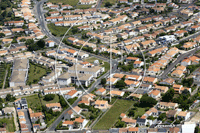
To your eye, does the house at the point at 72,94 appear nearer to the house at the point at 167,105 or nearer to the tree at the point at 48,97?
the tree at the point at 48,97

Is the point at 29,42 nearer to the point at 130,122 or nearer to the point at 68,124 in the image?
the point at 68,124

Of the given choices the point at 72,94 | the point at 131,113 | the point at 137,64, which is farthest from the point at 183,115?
the point at 137,64

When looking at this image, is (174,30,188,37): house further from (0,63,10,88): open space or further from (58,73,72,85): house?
(0,63,10,88): open space

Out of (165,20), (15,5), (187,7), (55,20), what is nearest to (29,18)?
(55,20)

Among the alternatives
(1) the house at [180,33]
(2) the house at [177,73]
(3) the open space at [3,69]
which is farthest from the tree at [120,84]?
(1) the house at [180,33]

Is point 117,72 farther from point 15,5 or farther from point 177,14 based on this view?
point 15,5

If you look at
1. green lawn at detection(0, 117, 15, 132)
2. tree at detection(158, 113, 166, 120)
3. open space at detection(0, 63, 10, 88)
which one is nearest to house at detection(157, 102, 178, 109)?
tree at detection(158, 113, 166, 120)

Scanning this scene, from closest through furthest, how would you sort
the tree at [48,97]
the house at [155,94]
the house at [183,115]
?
the house at [183,115]
the house at [155,94]
the tree at [48,97]

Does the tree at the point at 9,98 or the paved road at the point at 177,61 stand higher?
the tree at the point at 9,98
